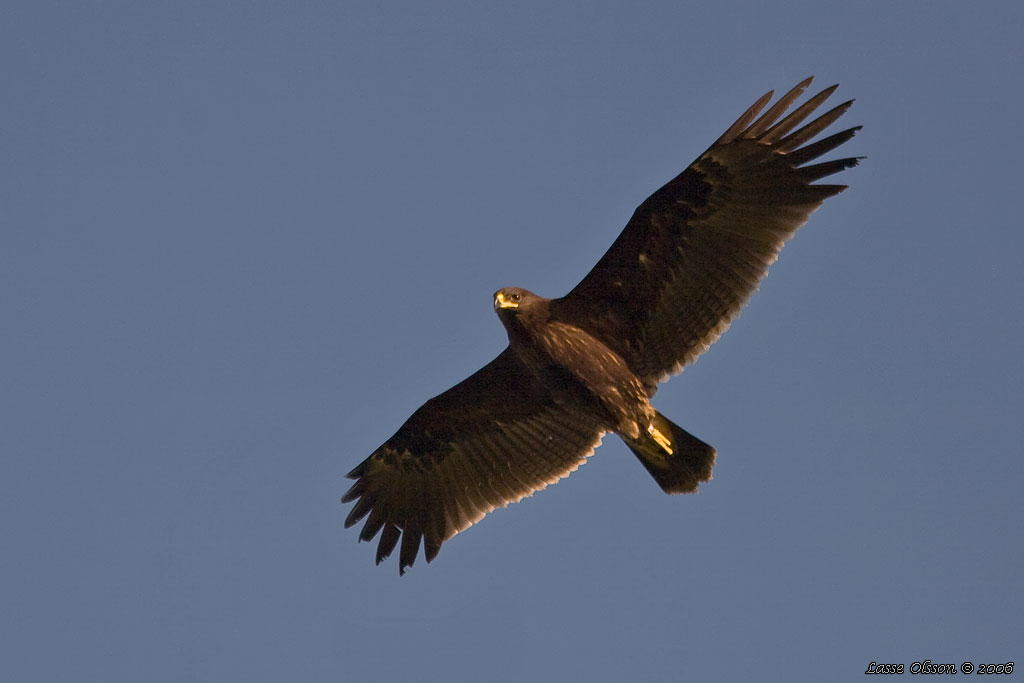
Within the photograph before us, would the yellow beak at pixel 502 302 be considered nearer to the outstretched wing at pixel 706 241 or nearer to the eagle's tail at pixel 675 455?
the outstretched wing at pixel 706 241

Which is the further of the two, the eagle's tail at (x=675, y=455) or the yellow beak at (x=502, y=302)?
the eagle's tail at (x=675, y=455)

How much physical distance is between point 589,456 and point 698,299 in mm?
2052

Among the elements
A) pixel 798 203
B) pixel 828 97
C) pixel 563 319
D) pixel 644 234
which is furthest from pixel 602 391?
pixel 828 97

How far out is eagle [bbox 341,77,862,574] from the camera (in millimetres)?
9641

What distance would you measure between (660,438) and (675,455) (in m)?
0.21

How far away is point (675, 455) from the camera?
10.3 metres

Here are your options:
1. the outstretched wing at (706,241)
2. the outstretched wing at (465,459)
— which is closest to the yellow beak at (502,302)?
the outstretched wing at (706,241)

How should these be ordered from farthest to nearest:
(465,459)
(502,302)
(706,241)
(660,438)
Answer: (465,459)
(660,438)
(502,302)
(706,241)

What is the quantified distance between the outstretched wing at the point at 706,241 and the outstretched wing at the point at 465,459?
116 centimetres

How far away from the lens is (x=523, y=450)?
1137cm

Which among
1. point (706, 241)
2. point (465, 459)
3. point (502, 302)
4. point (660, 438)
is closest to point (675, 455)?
point (660, 438)

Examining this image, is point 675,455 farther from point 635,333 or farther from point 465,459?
point 465,459

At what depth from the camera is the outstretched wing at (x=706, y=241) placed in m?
9.57

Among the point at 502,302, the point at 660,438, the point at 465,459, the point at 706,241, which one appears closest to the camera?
the point at 706,241
